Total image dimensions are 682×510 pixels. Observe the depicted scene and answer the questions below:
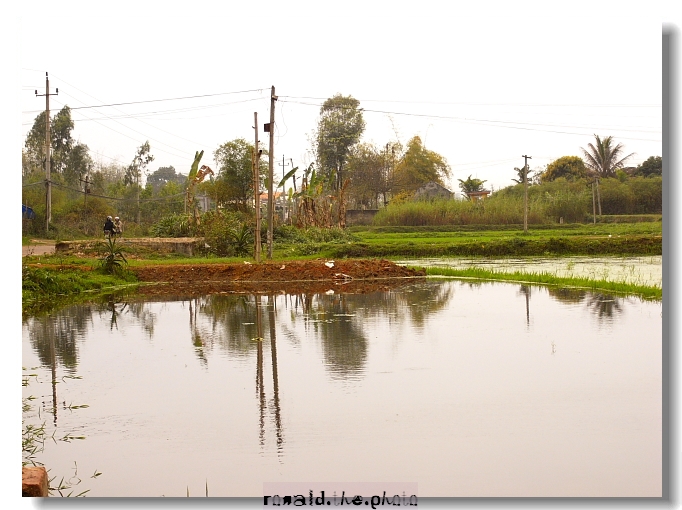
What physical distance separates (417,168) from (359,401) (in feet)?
139

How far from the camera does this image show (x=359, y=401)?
5738 millimetres

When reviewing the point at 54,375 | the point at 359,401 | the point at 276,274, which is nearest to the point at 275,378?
the point at 359,401

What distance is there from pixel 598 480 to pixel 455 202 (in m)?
31.4

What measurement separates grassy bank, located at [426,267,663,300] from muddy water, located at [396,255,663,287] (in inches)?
16.3

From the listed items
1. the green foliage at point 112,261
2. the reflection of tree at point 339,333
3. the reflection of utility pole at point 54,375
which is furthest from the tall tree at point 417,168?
the reflection of utility pole at point 54,375

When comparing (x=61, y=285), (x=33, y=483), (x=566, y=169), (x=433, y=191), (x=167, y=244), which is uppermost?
(x=566, y=169)

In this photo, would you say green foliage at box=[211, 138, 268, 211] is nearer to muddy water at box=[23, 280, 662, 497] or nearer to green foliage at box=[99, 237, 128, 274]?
green foliage at box=[99, 237, 128, 274]

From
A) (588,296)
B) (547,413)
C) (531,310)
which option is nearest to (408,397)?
(547,413)

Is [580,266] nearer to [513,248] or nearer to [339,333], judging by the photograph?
[513,248]

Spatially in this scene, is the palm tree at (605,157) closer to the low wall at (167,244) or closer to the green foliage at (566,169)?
the green foliage at (566,169)

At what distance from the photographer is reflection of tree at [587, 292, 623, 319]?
10281mm

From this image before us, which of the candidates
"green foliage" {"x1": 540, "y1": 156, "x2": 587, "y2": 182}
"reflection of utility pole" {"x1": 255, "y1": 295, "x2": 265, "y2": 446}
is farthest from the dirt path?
"green foliage" {"x1": 540, "y1": 156, "x2": 587, "y2": 182}

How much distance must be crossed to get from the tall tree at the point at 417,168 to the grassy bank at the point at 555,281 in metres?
29.0
